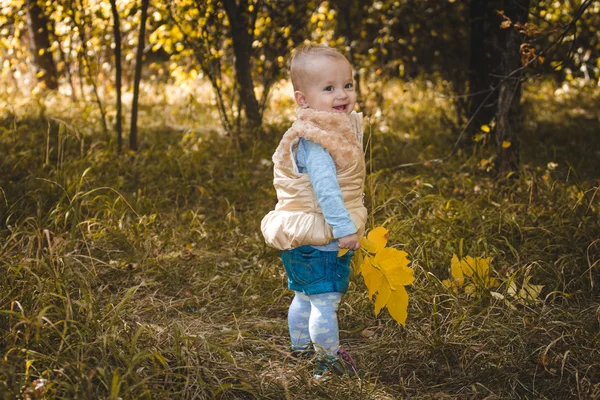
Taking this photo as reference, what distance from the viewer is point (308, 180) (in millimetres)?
2311

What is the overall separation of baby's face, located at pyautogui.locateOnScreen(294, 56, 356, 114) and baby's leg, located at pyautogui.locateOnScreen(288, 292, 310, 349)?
72 cm

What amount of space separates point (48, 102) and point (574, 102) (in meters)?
5.71

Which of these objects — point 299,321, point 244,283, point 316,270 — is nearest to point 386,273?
point 316,270

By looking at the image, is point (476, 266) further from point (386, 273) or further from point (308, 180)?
point (308, 180)

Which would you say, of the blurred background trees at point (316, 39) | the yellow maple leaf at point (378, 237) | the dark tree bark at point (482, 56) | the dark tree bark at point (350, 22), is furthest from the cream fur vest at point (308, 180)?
the dark tree bark at point (350, 22)

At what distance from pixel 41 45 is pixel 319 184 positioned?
6.44 m

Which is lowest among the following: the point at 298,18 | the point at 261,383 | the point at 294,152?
the point at 261,383

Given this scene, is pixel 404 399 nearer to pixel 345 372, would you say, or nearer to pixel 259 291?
pixel 345 372

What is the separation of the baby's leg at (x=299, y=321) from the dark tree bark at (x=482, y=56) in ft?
9.54

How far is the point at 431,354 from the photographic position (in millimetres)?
2520

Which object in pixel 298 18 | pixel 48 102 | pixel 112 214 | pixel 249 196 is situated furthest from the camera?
pixel 48 102

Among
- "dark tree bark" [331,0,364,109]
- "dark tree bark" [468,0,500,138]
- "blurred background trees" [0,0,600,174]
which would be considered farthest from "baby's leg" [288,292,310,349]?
"dark tree bark" [331,0,364,109]

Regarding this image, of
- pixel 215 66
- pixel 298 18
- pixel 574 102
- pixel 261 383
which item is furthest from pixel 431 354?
pixel 574 102

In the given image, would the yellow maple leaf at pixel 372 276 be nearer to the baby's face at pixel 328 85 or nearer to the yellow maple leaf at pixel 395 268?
the yellow maple leaf at pixel 395 268
